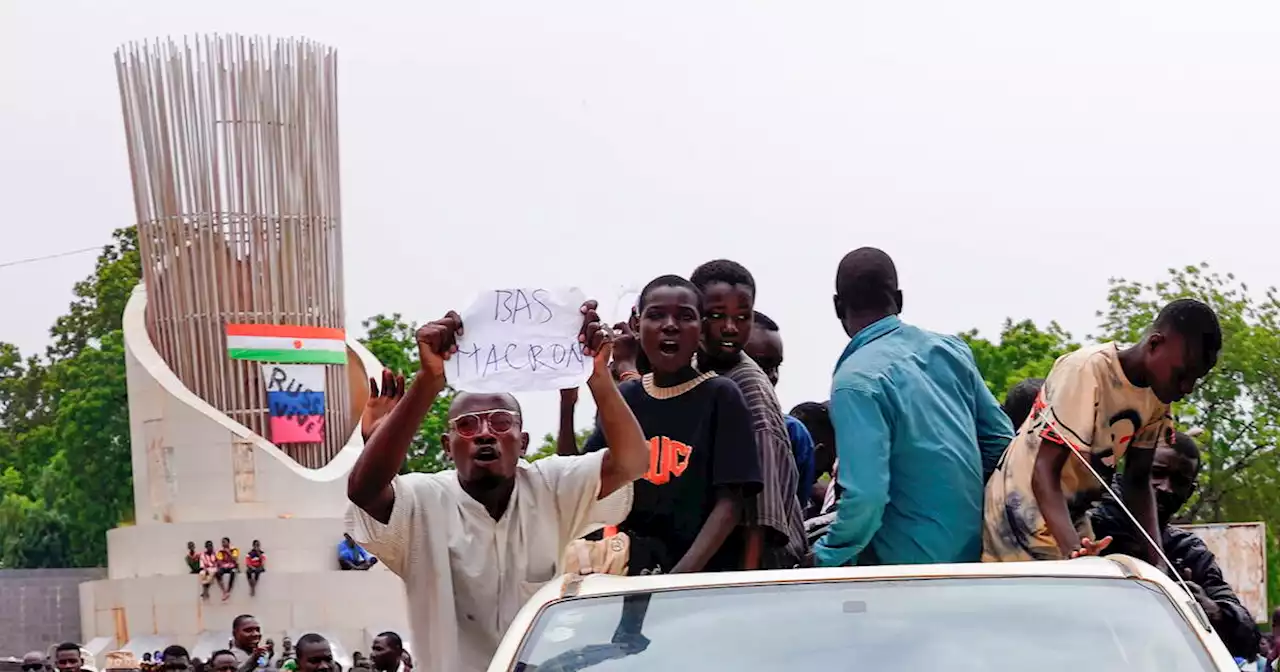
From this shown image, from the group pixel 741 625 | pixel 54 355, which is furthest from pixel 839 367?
pixel 54 355

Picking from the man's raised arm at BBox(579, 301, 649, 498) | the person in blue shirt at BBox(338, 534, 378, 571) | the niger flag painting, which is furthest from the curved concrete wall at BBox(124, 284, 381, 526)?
the man's raised arm at BBox(579, 301, 649, 498)

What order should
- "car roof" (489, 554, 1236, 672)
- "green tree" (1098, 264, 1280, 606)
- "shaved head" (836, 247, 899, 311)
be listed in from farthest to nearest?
"green tree" (1098, 264, 1280, 606)
"shaved head" (836, 247, 899, 311)
"car roof" (489, 554, 1236, 672)

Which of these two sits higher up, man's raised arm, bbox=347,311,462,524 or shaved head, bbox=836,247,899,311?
shaved head, bbox=836,247,899,311

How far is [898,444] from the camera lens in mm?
6527

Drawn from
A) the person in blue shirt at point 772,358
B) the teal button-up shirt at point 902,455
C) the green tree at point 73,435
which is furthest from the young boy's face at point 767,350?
the green tree at point 73,435

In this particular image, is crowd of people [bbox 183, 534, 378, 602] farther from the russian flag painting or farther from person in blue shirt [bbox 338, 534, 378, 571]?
the russian flag painting

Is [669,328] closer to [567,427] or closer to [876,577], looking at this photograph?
[567,427]

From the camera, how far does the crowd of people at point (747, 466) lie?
5.83m

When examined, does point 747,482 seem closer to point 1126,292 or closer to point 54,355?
point 1126,292

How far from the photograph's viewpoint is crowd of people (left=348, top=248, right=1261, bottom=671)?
583cm

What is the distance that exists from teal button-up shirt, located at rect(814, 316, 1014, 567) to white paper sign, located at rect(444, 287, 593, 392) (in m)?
1.01

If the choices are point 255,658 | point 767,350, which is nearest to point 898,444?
point 767,350

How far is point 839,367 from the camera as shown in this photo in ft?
21.8

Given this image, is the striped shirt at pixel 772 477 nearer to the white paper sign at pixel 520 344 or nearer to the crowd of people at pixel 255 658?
the white paper sign at pixel 520 344
